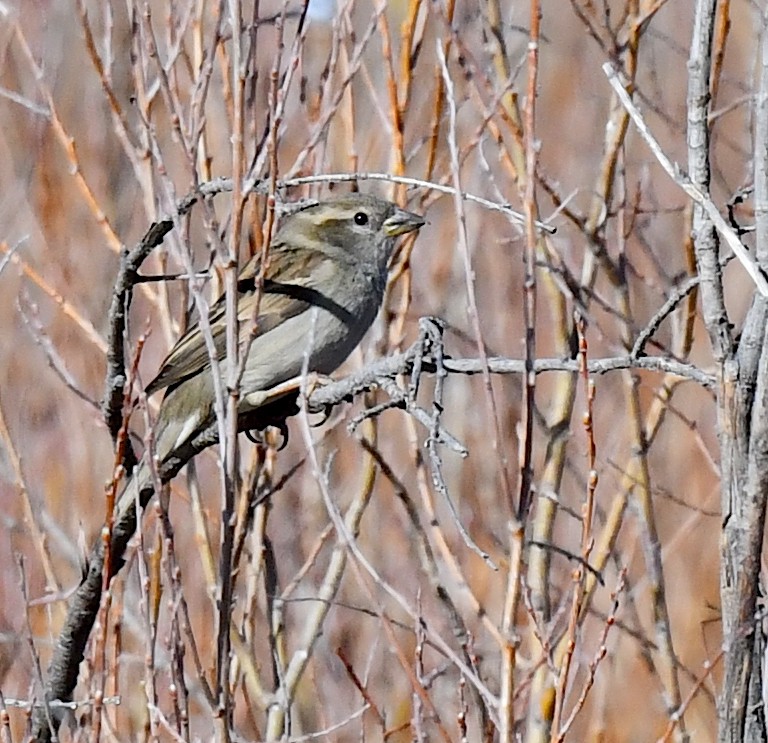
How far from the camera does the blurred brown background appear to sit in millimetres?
3730

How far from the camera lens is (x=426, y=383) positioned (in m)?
7.54

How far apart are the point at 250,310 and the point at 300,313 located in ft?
0.58

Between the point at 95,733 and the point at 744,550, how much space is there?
1194 millimetres

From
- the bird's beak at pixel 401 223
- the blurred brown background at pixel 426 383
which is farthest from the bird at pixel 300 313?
the blurred brown background at pixel 426 383

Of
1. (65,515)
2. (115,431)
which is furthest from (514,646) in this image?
(65,515)

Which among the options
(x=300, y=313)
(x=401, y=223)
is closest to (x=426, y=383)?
(x=300, y=313)

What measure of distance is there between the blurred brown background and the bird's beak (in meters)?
0.12

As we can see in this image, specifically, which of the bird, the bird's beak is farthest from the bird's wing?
the bird's beak

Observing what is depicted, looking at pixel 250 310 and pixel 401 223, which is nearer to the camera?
pixel 401 223

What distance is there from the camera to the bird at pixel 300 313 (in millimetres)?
4250

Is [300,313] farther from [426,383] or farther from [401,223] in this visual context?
[426,383]

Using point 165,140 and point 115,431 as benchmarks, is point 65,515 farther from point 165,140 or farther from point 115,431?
point 115,431

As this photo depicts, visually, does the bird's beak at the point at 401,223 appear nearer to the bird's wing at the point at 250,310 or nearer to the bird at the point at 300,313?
the bird at the point at 300,313

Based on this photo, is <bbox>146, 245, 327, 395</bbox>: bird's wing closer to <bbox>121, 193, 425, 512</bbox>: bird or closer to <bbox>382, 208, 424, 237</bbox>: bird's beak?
<bbox>121, 193, 425, 512</bbox>: bird
